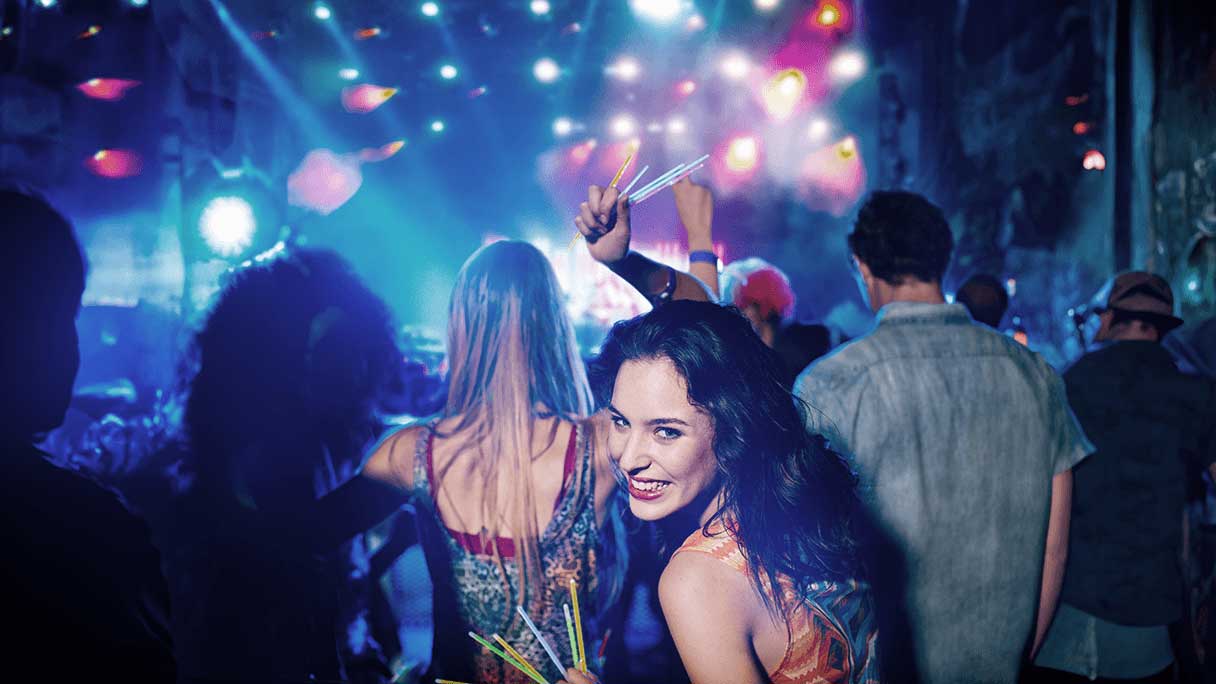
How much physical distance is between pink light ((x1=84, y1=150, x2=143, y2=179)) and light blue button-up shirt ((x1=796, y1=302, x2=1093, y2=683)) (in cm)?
771

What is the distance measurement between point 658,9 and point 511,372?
11.4 meters

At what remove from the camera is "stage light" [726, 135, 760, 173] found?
49.4 feet

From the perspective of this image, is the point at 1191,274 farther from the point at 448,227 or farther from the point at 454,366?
the point at 448,227

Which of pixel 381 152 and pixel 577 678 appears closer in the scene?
pixel 577 678

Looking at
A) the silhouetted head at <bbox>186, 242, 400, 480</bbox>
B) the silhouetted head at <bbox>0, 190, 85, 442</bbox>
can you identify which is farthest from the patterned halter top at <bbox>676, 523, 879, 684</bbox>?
the silhouetted head at <bbox>186, 242, 400, 480</bbox>

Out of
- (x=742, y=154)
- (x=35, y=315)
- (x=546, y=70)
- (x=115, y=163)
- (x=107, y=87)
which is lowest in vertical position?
(x=35, y=315)

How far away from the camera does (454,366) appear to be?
1.91 m

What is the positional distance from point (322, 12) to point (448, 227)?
5.61 metres

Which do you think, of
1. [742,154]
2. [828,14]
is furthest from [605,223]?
[742,154]

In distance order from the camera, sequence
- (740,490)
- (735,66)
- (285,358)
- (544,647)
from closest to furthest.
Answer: (740,490) < (544,647) < (285,358) < (735,66)

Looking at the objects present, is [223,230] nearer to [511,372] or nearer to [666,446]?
[511,372]

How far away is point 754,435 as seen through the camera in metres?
1.16

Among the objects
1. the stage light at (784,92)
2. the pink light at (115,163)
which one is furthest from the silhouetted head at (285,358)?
the stage light at (784,92)

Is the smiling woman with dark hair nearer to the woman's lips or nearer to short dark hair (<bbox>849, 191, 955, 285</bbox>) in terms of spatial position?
the woman's lips
